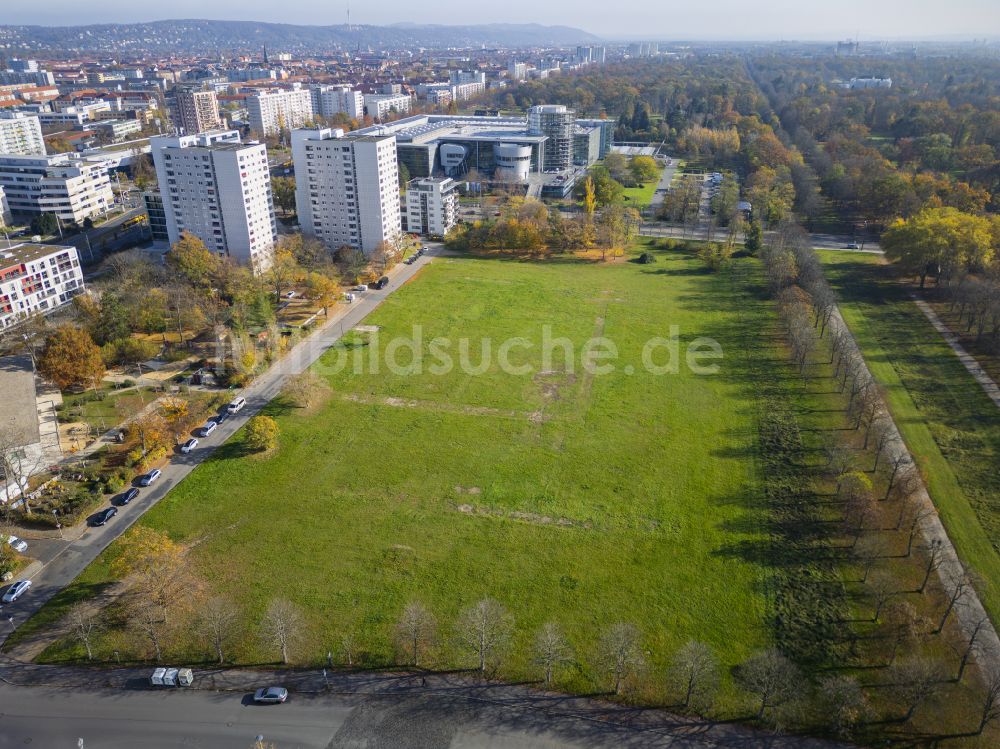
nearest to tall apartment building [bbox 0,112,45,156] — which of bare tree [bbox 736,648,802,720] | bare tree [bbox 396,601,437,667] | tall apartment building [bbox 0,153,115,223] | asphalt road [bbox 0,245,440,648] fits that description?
tall apartment building [bbox 0,153,115,223]

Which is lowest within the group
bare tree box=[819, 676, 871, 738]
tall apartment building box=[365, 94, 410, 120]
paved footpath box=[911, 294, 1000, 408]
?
bare tree box=[819, 676, 871, 738]

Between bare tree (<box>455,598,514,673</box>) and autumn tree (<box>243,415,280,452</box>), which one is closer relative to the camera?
bare tree (<box>455,598,514,673</box>)

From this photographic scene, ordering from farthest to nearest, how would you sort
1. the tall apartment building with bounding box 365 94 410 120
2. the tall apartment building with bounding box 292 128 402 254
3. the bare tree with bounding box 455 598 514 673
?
1. the tall apartment building with bounding box 365 94 410 120
2. the tall apartment building with bounding box 292 128 402 254
3. the bare tree with bounding box 455 598 514 673

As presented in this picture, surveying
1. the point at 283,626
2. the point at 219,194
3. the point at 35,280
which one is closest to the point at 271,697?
the point at 283,626

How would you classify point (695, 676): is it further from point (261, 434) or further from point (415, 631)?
point (261, 434)

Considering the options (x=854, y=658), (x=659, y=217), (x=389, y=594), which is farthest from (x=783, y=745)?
(x=659, y=217)

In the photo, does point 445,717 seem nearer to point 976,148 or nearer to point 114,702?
point 114,702

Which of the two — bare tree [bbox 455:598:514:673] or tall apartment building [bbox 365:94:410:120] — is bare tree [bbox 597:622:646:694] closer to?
bare tree [bbox 455:598:514:673]

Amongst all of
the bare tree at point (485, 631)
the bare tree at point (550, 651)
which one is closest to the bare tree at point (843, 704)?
the bare tree at point (550, 651)

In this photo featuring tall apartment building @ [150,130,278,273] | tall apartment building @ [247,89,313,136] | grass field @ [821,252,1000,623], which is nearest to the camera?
grass field @ [821,252,1000,623]
